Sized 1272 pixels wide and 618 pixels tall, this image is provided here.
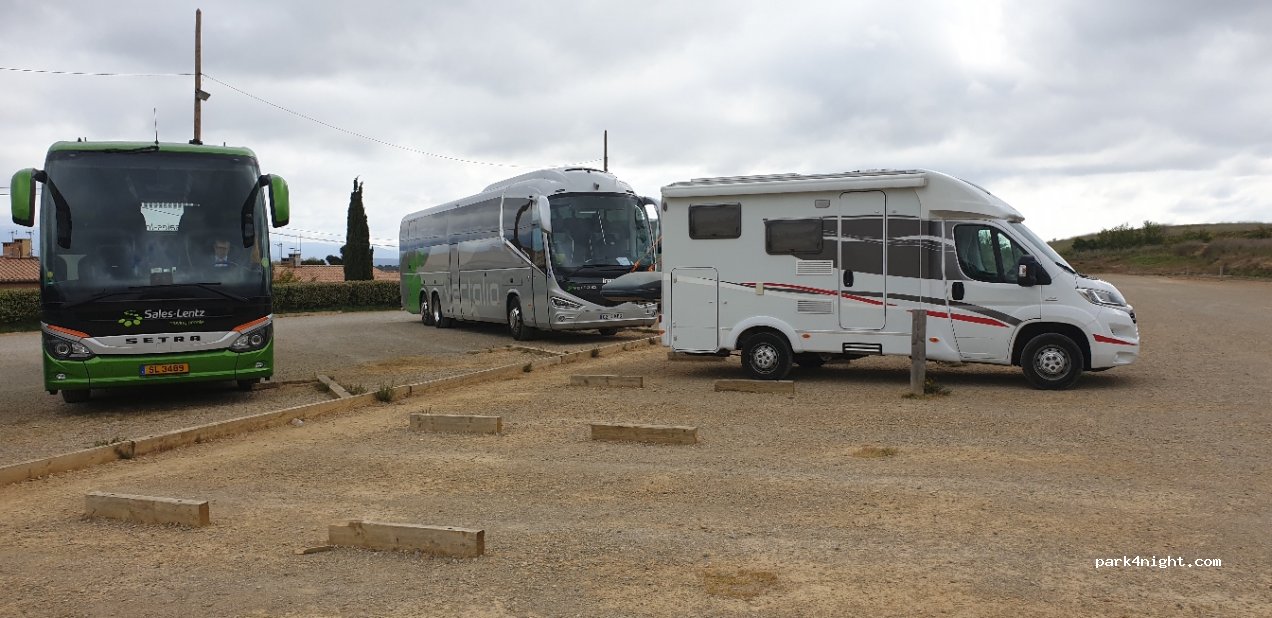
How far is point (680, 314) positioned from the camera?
45.5ft

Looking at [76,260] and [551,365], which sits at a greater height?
[76,260]

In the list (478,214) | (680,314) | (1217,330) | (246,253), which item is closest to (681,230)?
(680,314)

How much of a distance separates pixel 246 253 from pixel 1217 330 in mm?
18673

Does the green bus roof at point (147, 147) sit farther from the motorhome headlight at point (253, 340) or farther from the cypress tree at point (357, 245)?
the cypress tree at point (357, 245)

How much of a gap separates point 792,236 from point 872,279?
1.17m

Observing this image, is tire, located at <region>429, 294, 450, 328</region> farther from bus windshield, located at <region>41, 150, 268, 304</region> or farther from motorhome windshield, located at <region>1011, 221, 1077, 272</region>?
motorhome windshield, located at <region>1011, 221, 1077, 272</region>

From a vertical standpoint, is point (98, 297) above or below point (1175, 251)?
below

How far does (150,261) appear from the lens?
460 inches

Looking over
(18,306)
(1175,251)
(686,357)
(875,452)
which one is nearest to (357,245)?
(18,306)

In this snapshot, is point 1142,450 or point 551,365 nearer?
point 1142,450

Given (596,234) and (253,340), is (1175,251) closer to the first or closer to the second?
(596,234)

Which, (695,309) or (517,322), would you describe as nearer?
(695,309)

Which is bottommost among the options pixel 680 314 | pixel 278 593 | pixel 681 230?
pixel 278 593

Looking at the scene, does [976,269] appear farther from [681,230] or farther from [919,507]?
[919,507]
